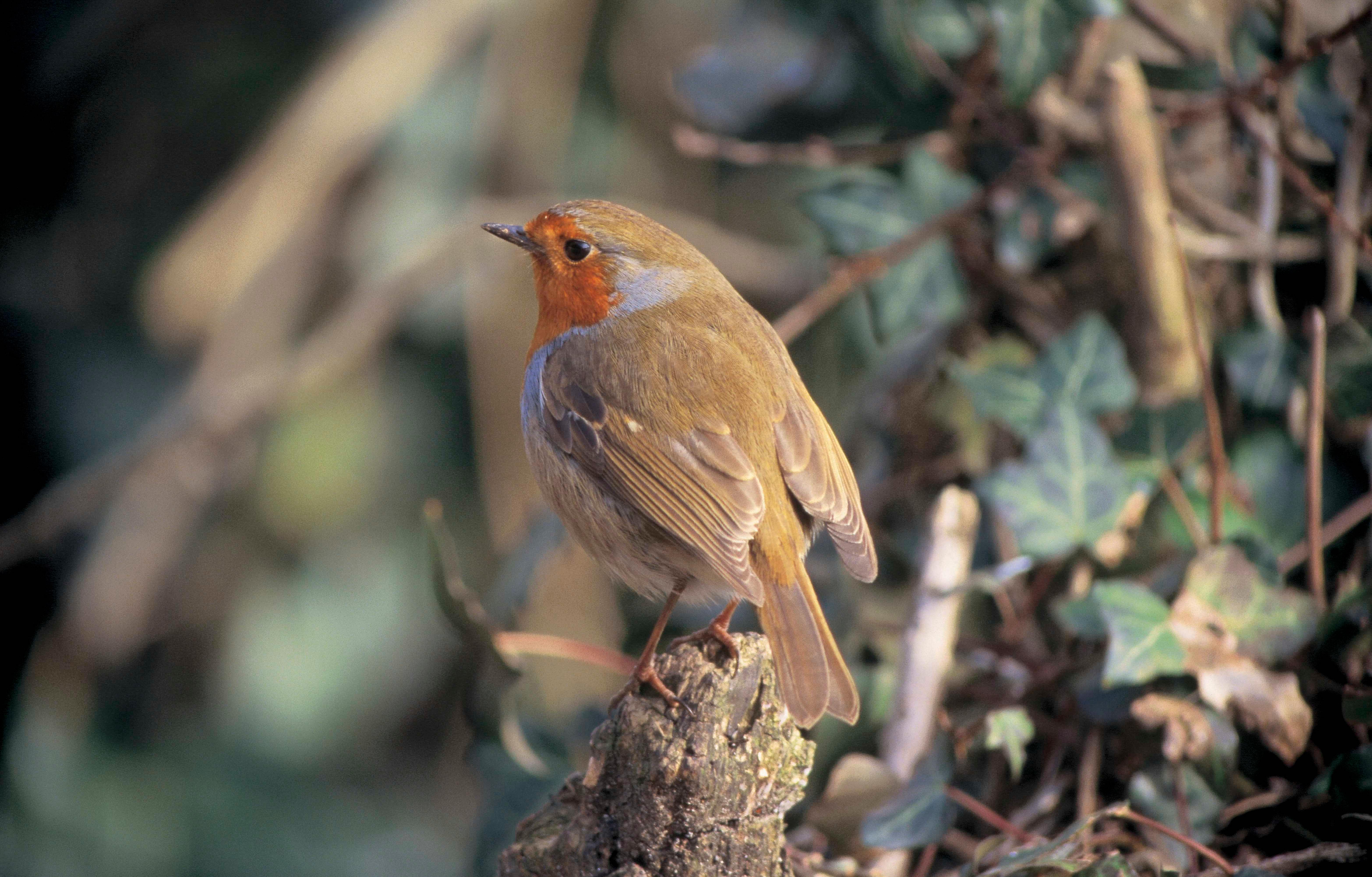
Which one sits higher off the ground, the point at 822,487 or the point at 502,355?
the point at 822,487

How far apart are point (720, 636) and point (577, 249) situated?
3.11ft

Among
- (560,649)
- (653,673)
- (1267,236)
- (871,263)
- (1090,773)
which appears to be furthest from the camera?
(871,263)

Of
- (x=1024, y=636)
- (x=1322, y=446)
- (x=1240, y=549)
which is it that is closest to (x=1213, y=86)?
(x=1322, y=446)

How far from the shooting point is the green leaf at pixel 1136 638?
2.04 m

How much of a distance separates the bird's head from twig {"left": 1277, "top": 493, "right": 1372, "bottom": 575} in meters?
1.26

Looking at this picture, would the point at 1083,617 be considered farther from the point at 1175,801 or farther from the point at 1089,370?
the point at 1089,370

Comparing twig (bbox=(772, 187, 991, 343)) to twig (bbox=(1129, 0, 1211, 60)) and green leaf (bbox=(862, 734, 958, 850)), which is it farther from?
green leaf (bbox=(862, 734, 958, 850))

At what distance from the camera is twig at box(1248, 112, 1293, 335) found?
2.63 meters

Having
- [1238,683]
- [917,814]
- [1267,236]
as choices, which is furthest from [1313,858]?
[1267,236]

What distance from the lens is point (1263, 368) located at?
250 cm

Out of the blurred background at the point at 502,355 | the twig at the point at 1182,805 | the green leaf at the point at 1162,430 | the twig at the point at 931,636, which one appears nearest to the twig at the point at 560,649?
the blurred background at the point at 502,355

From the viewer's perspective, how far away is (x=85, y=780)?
13.8 ft

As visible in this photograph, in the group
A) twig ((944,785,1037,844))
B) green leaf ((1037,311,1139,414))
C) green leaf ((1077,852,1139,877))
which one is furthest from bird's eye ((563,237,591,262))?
green leaf ((1077,852,1139,877))

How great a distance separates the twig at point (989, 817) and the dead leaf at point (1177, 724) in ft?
0.91
